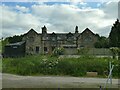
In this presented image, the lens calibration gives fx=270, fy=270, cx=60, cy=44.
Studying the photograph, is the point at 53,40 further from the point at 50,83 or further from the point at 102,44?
the point at 50,83

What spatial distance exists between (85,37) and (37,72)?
48.2 meters

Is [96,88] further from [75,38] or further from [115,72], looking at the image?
[75,38]

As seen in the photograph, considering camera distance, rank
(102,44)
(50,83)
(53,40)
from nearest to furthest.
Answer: (50,83) → (102,44) → (53,40)

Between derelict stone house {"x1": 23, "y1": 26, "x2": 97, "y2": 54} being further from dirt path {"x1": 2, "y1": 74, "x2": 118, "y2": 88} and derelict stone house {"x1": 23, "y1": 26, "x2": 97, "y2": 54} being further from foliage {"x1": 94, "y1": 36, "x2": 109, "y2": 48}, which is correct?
dirt path {"x1": 2, "y1": 74, "x2": 118, "y2": 88}

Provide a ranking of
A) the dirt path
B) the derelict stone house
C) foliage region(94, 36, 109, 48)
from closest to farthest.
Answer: the dirt path, foliage region(94, 36, 109, 48), the derelict stone house

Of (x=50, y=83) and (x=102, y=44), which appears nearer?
(x=50, y=83)

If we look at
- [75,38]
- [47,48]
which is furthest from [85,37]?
[47,48]

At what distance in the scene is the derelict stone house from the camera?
6912 centimetres

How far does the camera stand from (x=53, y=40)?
259 ft

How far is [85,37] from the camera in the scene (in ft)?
226

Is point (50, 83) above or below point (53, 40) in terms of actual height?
below

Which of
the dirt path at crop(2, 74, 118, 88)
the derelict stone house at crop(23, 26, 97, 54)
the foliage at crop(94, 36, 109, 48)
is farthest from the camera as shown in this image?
the derelict stone house at crop(23, 26, 97, 54)

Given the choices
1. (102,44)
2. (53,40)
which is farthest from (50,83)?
(53,40)

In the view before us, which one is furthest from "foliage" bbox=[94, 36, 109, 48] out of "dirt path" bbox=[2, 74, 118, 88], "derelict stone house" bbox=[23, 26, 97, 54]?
"dirt path" bbox=[2, 74, 118, 88]
